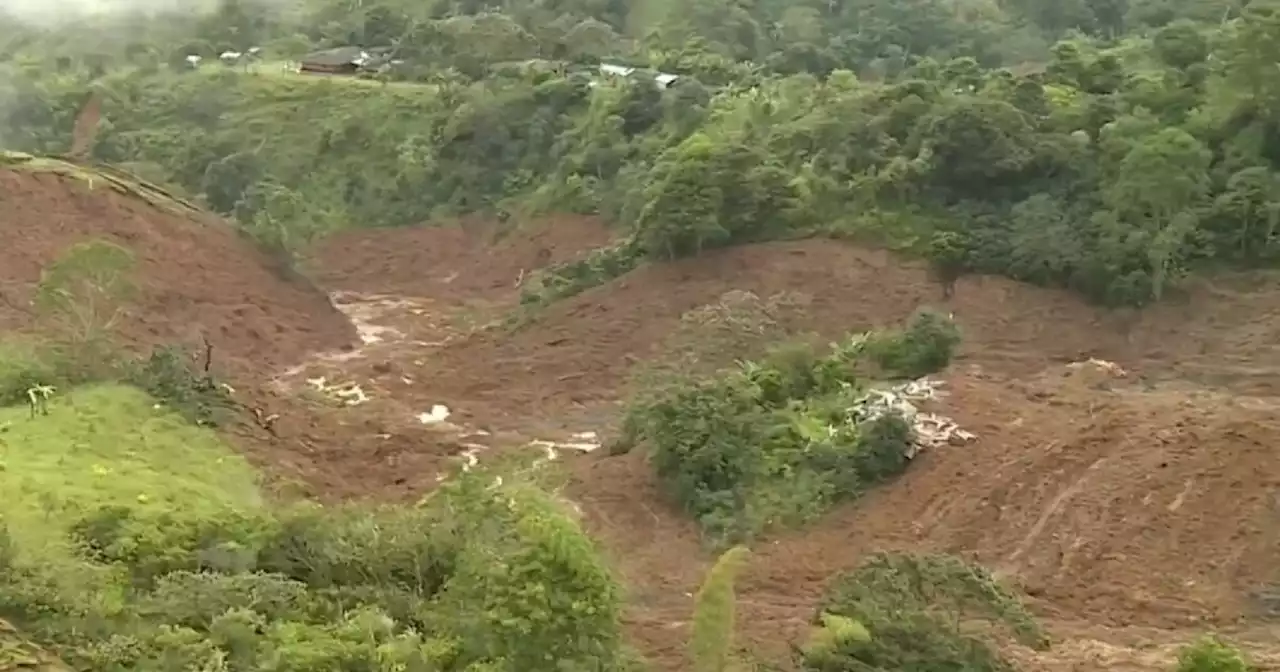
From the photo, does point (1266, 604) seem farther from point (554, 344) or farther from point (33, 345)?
point (33, 345)

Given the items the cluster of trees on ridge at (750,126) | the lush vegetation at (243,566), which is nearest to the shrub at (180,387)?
the lush vegetation at (243,566)

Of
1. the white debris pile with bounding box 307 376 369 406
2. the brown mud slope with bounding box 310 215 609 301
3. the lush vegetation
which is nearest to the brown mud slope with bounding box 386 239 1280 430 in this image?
the white debris pile with bounding box 307 376 369 406

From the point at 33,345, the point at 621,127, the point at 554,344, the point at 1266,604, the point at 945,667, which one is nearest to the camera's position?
A: the point at 945,667

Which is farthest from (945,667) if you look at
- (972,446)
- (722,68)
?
(722,68)

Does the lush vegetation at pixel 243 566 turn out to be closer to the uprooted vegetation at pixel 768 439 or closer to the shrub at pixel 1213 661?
the uprooted vegetation at pixel 768 439

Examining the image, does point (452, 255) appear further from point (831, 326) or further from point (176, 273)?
point (831, 326)
